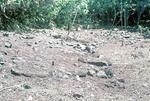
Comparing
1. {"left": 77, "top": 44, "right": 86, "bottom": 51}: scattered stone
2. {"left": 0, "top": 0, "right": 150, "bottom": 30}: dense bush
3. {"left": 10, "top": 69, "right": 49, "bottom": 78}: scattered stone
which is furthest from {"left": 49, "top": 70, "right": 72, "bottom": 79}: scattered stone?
{"left": 0, "top": 0, "right": 150, "bottom": 30}: dense bush

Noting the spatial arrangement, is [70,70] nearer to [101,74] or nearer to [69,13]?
[101,74]

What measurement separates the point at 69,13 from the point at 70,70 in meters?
4.67

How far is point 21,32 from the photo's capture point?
9.23 metres

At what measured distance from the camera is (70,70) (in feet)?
20.5

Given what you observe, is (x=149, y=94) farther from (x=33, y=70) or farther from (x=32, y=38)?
(x=32, y=38)

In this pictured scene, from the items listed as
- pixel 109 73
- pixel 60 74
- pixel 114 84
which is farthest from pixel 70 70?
pixel 114 84

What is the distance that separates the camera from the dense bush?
377 inches

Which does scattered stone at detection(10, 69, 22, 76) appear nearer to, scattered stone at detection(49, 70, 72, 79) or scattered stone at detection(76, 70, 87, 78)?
scattered stone at detection(49, 70, 72, 79)

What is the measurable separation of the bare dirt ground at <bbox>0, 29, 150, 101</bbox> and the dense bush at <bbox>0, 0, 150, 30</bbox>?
0.87m

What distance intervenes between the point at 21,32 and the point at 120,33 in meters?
2.67

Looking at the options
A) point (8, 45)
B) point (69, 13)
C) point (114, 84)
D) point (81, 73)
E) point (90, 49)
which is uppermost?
point (69, 13)

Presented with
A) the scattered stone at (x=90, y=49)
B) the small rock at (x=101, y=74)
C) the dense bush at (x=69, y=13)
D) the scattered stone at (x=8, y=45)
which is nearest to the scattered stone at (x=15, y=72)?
the small rock at (x=101, y=74)

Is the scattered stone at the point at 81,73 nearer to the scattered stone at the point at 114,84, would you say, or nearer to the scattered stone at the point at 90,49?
the scattered stone at the point at 114,84

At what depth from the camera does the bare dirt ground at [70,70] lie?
17.3 feet
